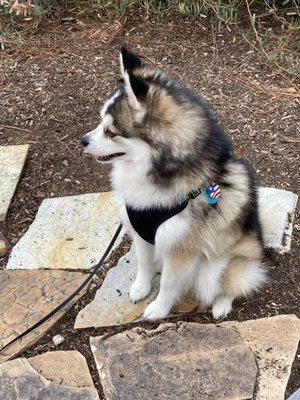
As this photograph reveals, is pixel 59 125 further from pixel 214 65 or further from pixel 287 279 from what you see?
pixel 287 279

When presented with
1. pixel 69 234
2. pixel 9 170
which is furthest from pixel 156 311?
pixel 9 170

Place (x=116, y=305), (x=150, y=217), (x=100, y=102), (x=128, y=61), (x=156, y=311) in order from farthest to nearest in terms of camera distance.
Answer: (x=100, y=102)
(x=116, y=305)
(x=156, y=311)
(x=150, y=217)
(x=128, y=61)

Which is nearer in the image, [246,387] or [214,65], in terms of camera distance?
[246,387]

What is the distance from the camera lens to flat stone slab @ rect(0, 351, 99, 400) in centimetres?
234

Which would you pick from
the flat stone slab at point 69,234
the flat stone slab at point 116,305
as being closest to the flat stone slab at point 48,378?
the flat stone slab at point 116,305

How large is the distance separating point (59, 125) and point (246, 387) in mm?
2460

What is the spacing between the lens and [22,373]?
2.44 meters

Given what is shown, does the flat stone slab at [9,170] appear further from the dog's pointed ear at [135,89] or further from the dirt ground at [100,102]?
the dog's pointed ear at [135,89]

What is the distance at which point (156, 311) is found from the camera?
2.70 metres

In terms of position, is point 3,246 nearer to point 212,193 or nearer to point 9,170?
point 9,170

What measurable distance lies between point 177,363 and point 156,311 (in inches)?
12.4

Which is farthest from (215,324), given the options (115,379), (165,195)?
(165,195)

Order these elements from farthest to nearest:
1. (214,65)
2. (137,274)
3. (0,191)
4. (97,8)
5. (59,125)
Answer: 1. (97,8)
2. (214,65)
3. (59,125)
4. (0,191)
5. (137,274)

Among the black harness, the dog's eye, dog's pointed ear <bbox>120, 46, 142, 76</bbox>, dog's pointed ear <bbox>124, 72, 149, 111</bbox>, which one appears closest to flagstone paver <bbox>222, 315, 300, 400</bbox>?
the black harness
